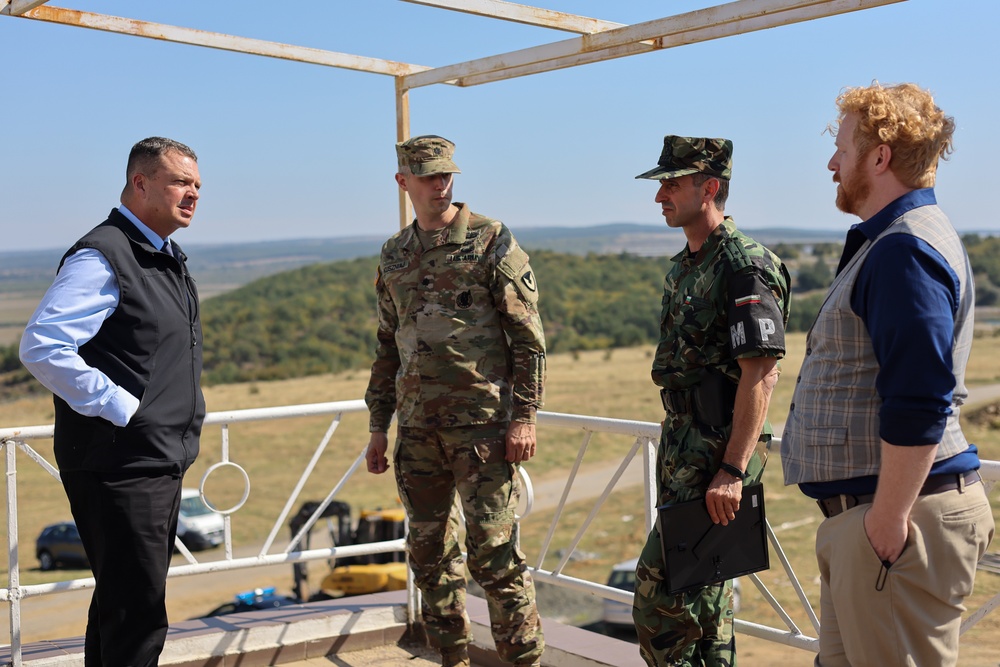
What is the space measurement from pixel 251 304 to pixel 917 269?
3904 inches

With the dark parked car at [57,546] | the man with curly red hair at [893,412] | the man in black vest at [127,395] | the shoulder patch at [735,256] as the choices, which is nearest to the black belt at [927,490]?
the man with curly red hair at [893,412]

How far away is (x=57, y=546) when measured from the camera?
26.7 m

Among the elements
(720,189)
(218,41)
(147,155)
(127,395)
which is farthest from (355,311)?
(720,189)

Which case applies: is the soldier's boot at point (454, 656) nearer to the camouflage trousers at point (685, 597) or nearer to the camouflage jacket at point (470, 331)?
the camouflage jacket at point (470, 331)

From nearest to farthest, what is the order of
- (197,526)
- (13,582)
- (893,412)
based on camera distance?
1. (893,412)
2. (13,582)
3. (197,526)

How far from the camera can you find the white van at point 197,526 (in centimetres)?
3036

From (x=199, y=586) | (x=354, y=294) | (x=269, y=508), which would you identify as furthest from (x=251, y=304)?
(x=199, y=586)

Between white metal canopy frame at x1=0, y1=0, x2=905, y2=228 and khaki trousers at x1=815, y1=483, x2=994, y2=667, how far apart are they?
4.57ft

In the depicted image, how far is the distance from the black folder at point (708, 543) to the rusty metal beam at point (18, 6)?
2492 mm

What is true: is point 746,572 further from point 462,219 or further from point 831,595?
point 462,219

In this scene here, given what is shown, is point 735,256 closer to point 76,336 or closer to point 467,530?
point 467,530

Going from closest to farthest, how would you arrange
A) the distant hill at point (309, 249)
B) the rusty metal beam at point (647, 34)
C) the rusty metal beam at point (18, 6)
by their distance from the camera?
the rusty metal beam at point (647, 34) → the rusty metal beam at point (18, 6) → the distant hill at point (309, 249)

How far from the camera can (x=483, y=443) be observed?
10.8 ft

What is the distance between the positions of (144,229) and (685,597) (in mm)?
1886
